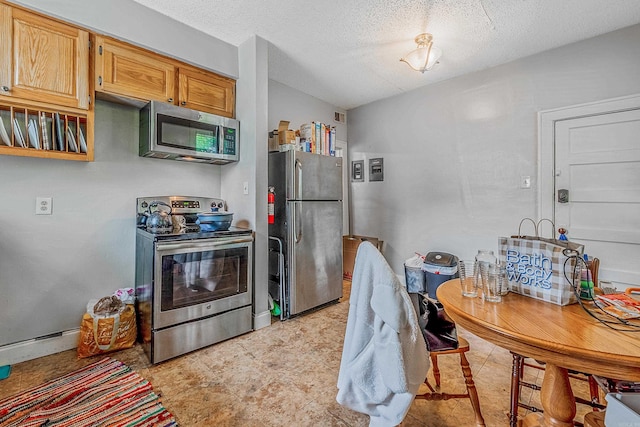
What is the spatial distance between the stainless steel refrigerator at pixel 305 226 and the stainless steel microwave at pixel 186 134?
1.57ft

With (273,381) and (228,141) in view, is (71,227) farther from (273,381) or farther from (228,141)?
(273,381)

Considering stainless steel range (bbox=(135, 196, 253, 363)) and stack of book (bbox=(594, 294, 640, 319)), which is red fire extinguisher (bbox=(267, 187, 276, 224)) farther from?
stack of book (bbox=(594, 294, 640, 319))

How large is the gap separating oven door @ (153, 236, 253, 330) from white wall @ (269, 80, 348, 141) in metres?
1.78

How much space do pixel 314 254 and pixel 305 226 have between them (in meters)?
0.32

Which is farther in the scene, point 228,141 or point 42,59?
point 228,141

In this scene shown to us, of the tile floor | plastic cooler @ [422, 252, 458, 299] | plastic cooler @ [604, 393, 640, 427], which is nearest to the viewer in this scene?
plastic cooler @ [604, 393, 640, 427]

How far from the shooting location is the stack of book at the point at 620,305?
103 cm

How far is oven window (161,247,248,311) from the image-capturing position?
79.4 inches

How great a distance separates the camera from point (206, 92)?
8.41 ft

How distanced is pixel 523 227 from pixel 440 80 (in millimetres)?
1963

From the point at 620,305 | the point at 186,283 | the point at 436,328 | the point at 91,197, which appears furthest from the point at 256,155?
the point at 620,305

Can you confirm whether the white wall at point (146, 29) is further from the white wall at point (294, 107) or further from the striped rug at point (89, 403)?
the striped rug at point (89, 403)

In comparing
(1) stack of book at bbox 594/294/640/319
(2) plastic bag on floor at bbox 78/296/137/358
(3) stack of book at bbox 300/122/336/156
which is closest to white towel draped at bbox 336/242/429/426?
(1) stack of book at bbox 594/294/640/319

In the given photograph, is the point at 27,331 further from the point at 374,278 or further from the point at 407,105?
the point at 407,105
